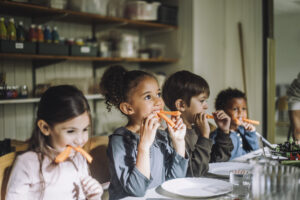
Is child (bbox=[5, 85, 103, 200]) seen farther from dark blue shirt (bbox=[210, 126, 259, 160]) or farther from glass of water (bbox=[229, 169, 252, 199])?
dark blue shirt (bbox=[210, 126, 259, 160])

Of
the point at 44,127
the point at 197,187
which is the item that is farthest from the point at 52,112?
the point at 197,187

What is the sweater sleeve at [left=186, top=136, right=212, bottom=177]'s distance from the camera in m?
1.48

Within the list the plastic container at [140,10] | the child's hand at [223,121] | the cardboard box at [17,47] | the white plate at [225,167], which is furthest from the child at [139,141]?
the plastic container at [140,10]

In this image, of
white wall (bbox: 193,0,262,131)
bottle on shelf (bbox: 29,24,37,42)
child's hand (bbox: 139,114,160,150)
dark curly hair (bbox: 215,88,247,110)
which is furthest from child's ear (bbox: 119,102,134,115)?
white wall (bbox: 193,0,262,131)

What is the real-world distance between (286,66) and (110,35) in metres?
2.05

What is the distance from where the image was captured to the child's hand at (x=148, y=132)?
1.26 meters

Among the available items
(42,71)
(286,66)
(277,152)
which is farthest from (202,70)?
(277,152)

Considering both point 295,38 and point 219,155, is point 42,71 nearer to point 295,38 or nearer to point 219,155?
point 219,155

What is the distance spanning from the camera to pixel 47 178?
1.12m

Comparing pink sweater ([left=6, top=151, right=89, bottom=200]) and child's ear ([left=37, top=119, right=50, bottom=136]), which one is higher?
→ child's ear ([left=37, top=119, right=50, bottom=136])

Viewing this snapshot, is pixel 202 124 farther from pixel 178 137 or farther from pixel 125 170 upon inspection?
pixel 125 170

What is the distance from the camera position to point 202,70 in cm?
386

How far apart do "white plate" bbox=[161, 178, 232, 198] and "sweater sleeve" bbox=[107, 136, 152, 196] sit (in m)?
0.09

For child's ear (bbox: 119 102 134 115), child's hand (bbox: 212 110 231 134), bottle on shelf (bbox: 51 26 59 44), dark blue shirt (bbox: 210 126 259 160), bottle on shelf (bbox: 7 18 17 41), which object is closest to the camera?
child's ear (bbox: 119 102 134 115)
